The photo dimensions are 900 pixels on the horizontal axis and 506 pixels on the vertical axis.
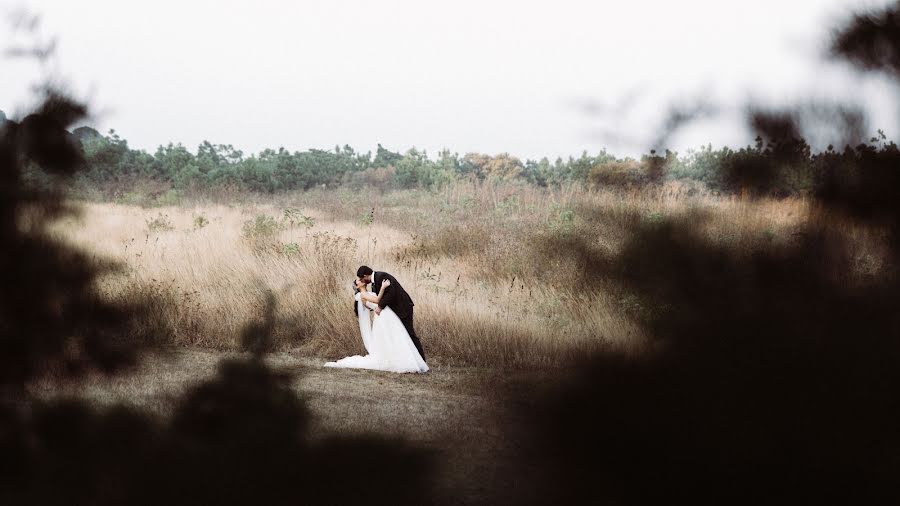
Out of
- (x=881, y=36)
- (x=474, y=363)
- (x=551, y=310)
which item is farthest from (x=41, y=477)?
(x=551, y=310)

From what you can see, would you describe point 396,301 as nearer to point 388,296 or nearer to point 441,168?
point 388,296

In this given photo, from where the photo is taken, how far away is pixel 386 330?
9695 mm

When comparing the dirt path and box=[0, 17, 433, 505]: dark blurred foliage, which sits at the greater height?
box=[0, 17, 433, 505]: dark blurred foliage

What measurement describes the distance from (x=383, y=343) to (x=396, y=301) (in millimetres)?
500

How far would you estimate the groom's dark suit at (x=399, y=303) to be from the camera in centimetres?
977

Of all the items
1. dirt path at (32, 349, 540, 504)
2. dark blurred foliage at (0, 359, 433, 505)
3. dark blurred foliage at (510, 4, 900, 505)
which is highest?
dark blurred foliage at (510, 4, 900, 505)

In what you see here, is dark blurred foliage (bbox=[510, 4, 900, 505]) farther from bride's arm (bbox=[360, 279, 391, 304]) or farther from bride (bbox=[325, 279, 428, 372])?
bride's arm (bbox=[360, 279, 391, 304])

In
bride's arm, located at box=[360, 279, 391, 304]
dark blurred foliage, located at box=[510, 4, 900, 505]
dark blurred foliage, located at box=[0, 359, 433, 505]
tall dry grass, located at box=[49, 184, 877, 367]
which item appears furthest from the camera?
bride's arm, located at box=[360, 279, 391, 304]

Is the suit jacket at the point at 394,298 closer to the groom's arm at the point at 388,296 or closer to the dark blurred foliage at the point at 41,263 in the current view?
the groom's arm at the point at 388,296

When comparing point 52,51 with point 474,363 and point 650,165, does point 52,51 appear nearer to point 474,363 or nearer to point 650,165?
point 650,165

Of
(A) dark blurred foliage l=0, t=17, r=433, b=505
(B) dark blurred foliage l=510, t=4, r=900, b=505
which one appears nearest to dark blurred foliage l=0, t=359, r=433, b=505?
(A) dark blurred foliage l=0, t=17, r=433, b=505

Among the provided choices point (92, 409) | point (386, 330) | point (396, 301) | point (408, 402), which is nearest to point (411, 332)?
point (386, 330)

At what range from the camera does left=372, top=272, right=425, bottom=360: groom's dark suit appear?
9773mm

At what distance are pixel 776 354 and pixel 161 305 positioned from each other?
9.62 metres
